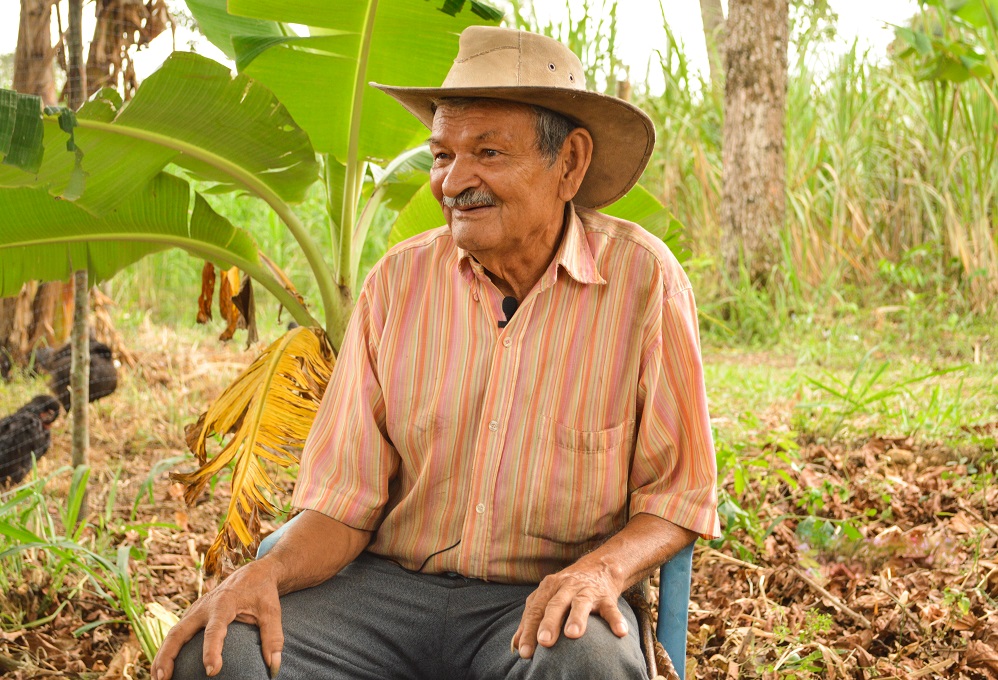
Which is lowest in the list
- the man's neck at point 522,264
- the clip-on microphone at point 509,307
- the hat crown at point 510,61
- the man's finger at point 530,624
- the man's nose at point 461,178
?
the man's finger at point 530,624

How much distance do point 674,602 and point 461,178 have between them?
97cm

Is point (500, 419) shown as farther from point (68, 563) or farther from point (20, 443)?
point (20, 443)

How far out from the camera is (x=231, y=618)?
177 cm

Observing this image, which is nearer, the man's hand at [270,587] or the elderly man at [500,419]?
the man's hand at [270,587]

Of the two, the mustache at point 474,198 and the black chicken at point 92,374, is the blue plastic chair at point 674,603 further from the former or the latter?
the black chicken at point 92,374

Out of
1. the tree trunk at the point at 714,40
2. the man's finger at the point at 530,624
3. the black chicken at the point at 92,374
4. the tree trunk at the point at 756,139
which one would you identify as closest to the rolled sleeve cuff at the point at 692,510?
the man's finger at the point at 530,624

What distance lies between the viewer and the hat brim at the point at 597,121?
196cm

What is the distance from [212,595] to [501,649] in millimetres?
547

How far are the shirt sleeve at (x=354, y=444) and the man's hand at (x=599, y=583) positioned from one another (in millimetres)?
483

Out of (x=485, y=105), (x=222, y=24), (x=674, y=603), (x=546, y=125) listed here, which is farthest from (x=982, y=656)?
(x=222, y=24)

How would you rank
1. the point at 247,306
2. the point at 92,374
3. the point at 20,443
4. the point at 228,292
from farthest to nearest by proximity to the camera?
the point at 92,374
the point at 20,443
the point at 228,292
the point at 247,306

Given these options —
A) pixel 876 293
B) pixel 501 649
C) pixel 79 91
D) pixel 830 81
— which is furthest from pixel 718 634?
pixel 830 81

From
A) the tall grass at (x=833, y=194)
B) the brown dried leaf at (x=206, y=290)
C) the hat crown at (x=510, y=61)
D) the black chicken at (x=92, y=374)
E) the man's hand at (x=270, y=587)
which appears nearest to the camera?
the man's hand at (x=270, y=587)

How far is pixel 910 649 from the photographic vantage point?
8.50ft
